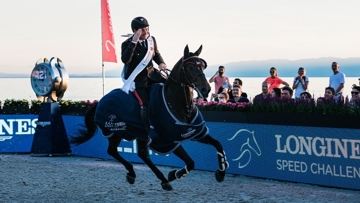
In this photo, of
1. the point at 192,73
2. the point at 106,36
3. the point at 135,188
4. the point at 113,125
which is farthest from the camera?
the point at 106,36

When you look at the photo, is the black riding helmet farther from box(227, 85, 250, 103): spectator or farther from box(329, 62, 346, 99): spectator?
box(329, 62, 346, 99): spectator

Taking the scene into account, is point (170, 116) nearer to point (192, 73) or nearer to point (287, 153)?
point (192, 73)

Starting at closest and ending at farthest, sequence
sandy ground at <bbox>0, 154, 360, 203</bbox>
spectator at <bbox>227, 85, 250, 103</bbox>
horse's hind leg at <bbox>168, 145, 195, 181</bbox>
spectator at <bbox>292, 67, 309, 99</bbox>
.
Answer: horse's hind leg at <bbox>168, 145, 195, 181</bbox>
sandy ground at <bbox>0, 154, 360, 203</bbox>
spectator at <bbox>227, 85, 250, 103</bbox>
spectator at <bbox>292, 67, 309, 99</bbox>

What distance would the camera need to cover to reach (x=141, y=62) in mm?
10102

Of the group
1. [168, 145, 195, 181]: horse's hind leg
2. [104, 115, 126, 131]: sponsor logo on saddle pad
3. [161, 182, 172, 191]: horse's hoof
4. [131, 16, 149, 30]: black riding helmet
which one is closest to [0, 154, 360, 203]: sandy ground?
[161, 182, 172, 191]: horse's hoof

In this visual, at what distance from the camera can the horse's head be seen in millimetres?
8922

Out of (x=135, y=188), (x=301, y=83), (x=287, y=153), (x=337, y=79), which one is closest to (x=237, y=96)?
(x=287, y=153)

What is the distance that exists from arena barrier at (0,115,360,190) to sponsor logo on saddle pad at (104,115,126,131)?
298 centimetres

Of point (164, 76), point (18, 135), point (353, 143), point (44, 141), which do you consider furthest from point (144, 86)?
point (18, 135)

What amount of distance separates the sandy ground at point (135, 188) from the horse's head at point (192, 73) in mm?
1872

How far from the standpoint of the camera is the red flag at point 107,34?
21.5m

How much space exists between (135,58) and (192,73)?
1294 mm

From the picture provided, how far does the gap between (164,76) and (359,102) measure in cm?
336

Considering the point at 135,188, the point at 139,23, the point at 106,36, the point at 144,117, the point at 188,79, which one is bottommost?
the point at 135,188
